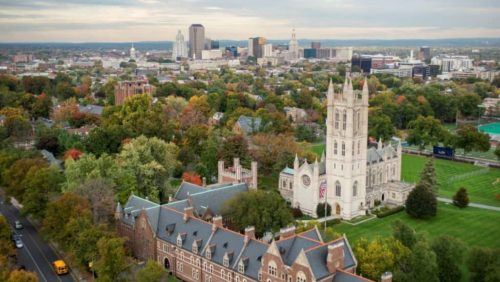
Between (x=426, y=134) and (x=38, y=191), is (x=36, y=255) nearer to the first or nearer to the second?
(x=38, y=191)

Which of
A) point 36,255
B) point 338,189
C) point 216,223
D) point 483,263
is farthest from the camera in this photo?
point 338,189

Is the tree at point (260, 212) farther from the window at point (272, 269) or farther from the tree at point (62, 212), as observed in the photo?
the tree at point (62, 212)

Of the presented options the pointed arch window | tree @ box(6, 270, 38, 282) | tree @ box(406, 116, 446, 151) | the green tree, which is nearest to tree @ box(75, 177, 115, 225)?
the green tree

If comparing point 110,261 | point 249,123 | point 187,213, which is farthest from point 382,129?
point 110,261

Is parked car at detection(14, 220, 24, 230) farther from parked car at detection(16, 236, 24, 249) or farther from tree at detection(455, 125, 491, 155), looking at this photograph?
tree at detection(455, 125, 491, 155)

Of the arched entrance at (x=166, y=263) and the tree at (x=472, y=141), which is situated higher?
the tree at (x=472, y=141)

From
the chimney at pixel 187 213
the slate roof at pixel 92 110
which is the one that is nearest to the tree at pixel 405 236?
the chimney at pixel 187 213
